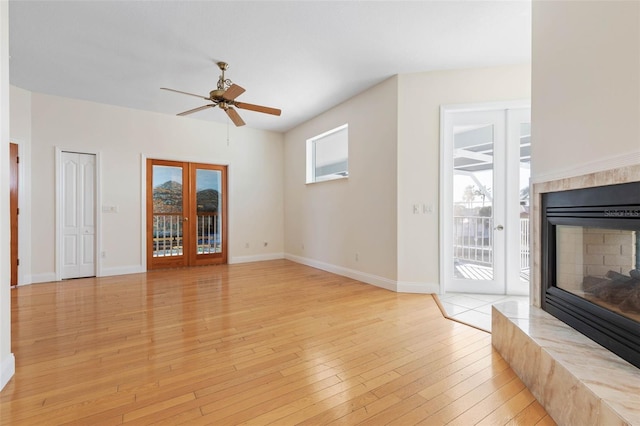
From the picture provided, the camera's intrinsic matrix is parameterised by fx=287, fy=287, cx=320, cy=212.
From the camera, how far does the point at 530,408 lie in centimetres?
158

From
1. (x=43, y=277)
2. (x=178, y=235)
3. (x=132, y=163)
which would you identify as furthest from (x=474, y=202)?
(x=43, y=277)

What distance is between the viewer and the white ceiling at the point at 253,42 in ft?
8.61

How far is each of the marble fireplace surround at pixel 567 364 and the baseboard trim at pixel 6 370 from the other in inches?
124

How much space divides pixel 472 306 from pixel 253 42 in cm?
384

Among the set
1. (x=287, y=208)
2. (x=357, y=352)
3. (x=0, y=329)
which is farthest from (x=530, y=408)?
(x=287, y=208)

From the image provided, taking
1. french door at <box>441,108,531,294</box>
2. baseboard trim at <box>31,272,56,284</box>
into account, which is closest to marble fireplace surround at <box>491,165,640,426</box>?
french door at <box>441,108,531,294</box>

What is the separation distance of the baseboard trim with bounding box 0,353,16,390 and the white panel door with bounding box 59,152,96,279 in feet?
11.3

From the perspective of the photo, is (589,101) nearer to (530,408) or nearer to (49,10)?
(530,408)

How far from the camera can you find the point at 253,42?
312 cm

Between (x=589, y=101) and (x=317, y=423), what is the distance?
2.43 m

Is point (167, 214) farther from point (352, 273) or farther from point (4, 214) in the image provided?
point (4, 214)

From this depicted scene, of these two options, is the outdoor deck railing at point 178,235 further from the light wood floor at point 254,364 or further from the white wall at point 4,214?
the white wall at point 4,214

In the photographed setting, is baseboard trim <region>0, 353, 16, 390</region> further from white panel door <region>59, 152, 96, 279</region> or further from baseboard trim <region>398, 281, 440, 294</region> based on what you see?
baseboard trim <region>398, 281, 440, 294</region>

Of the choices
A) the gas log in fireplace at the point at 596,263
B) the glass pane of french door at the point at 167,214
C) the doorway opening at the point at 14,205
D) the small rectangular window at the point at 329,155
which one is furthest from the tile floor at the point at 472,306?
the doorway opening at the point at 14,205
